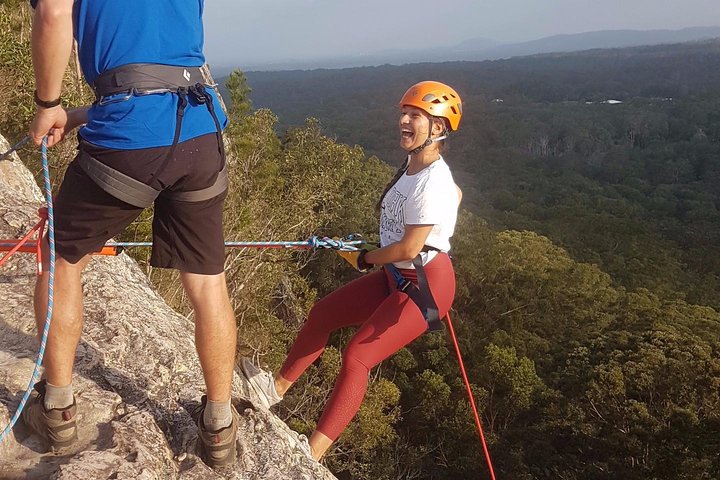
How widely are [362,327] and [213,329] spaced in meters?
1.17

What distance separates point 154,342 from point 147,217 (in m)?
6.73

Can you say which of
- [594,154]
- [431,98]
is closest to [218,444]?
[431,98]

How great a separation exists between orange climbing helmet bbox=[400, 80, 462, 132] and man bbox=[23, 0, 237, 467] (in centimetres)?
147


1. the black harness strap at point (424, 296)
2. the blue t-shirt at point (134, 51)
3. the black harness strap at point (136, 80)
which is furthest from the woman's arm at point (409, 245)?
the black harness strap at point (136, 80)

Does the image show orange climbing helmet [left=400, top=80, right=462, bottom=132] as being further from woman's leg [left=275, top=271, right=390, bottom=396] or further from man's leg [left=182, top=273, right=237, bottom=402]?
man's leg [left=182, top=273, right=237, bottom=402]

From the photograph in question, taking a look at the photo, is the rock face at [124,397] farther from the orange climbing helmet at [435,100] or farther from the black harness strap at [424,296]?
the orange climbing helmet at [435,100]

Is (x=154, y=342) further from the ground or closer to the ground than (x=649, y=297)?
further from the ground

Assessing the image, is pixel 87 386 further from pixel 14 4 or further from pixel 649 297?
pixel 649 297

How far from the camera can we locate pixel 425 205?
10.1 feet

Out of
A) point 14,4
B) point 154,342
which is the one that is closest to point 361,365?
point 154,342

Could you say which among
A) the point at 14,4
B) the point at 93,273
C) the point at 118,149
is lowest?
the point at 93,273

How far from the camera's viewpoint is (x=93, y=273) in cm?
357

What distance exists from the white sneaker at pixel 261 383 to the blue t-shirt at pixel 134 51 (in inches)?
74.2

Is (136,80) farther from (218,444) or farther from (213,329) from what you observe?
(218,444)
